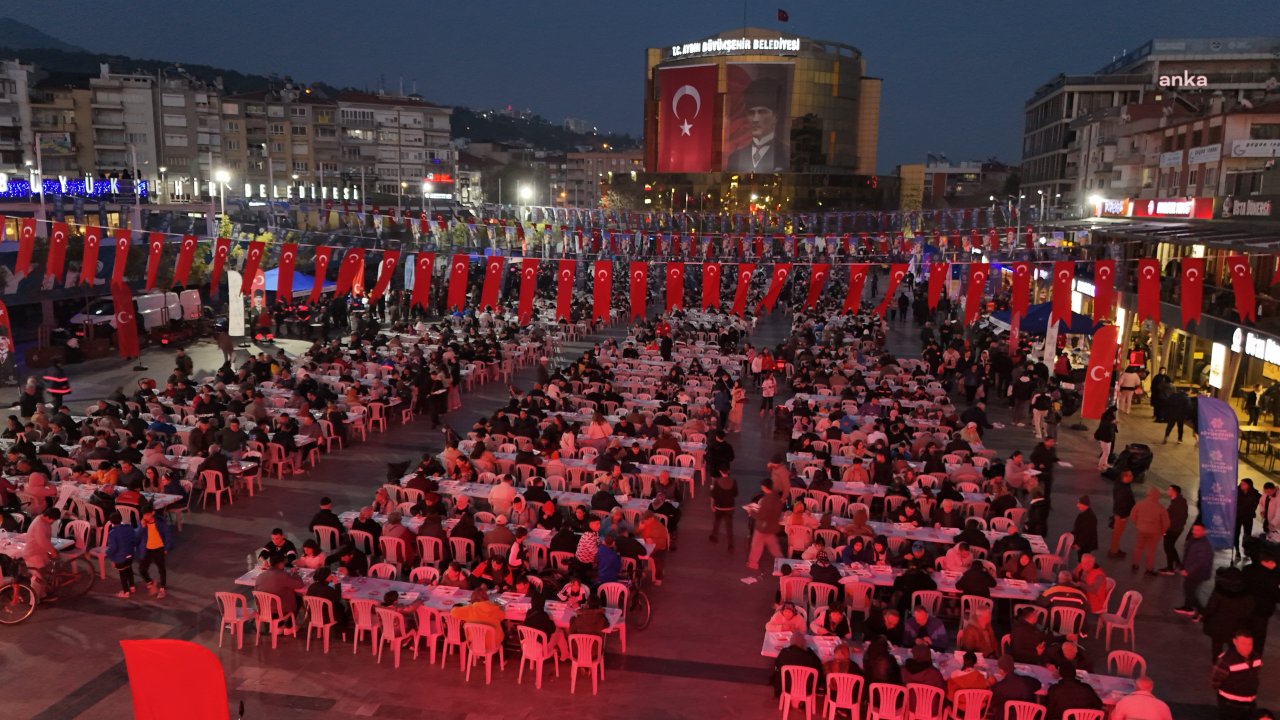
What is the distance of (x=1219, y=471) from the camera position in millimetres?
12234

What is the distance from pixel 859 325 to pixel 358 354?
52.8 ft

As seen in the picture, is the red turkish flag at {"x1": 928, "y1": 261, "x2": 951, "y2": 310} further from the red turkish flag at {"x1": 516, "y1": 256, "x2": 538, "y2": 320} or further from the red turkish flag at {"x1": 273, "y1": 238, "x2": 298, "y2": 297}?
the red turkish flag at {"x1": 273, "y1": 238, "x2": 298, "y2": 297}

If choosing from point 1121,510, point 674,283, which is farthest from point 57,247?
point 1121,510

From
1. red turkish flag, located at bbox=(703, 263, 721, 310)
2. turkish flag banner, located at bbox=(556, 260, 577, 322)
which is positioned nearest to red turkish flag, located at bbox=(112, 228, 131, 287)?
turkish flag banner, located at bbox=(556, 260, 577, 322)

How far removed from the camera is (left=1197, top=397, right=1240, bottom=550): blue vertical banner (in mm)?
12188

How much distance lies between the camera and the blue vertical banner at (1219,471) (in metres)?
12.2

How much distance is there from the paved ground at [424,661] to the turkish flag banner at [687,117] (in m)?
63.9

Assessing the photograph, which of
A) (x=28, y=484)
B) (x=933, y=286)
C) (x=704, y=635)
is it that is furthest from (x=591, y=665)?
(x=933, y=286)

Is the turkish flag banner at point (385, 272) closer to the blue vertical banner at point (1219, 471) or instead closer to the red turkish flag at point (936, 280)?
the red turkish flag at point (936, 280)

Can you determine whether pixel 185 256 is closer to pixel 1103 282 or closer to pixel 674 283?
pixel 674 283

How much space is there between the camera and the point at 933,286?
20266 millimetres

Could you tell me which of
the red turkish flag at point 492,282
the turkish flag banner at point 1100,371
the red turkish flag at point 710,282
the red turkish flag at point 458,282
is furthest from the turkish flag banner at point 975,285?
the red turkish flag at point 458,282

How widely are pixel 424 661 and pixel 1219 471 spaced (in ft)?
34.8

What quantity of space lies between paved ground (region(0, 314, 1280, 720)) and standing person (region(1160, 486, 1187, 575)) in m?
0.40
